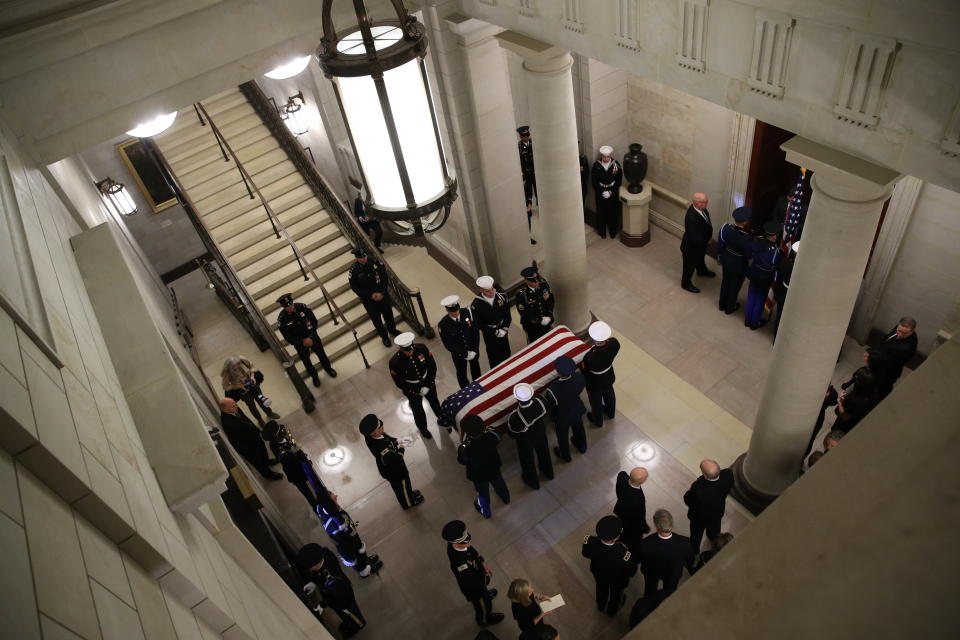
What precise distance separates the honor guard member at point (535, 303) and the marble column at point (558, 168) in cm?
37

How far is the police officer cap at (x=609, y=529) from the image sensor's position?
505cm

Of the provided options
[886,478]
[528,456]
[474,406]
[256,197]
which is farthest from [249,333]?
[886,478]

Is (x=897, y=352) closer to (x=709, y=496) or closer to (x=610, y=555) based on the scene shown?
(x=709, y=496)

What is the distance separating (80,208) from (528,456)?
483 cm

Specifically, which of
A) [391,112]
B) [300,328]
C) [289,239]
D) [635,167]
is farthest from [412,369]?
[391,112]

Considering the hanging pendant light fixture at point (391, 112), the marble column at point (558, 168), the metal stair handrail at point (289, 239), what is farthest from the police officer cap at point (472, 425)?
the hanging pendant light fixture at point (391, 112)

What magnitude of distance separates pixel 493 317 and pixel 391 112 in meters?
5.39

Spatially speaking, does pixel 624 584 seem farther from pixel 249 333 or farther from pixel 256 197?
pixel 256 197

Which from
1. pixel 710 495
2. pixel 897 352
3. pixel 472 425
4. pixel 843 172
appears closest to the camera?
pixel 843 172

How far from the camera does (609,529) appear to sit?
16.7ft

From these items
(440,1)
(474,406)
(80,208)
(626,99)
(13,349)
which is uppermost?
(13,349)

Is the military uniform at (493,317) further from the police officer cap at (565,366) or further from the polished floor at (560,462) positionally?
the police officer cap at (565,366)

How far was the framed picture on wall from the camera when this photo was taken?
10.7 meters

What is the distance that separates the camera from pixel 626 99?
30.3 feet
